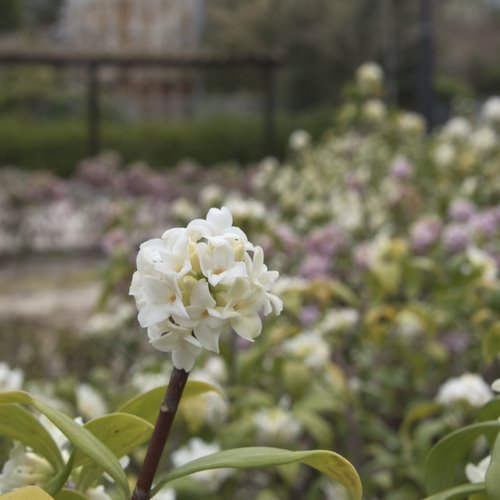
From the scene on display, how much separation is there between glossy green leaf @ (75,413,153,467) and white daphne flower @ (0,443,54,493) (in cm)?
4

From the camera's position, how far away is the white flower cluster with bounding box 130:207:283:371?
2.13ft

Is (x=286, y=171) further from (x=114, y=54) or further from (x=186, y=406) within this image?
(x=114, y=54)

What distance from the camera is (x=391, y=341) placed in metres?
2.24

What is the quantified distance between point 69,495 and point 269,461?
17cm

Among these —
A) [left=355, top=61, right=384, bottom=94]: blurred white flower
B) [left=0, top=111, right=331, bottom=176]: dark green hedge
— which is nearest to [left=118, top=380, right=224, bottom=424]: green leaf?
[left=355, top=61, right=384, bottom=94]: blurred white flower

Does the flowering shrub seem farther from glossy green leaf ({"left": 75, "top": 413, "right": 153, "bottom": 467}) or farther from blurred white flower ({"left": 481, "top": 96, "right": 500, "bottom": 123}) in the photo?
blurred white flower ({"left": 481, "top": 96, "right": 500, "bottom": 123})

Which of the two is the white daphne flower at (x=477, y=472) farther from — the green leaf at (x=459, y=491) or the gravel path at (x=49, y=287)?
the gravel path at (x=49, y=287)

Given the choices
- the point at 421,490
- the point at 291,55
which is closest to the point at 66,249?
the point at 421,490

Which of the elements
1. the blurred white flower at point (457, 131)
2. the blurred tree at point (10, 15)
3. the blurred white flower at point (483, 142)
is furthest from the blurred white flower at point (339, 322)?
the blurred tree at point (10, 15)

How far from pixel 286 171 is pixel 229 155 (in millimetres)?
12278

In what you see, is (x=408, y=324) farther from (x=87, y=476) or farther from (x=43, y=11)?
(x=43, y=11)

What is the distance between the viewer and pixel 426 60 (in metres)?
6.05

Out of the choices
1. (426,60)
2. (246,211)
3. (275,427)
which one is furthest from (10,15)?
(275,427)

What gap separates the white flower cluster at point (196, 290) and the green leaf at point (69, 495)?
0.45 ft
